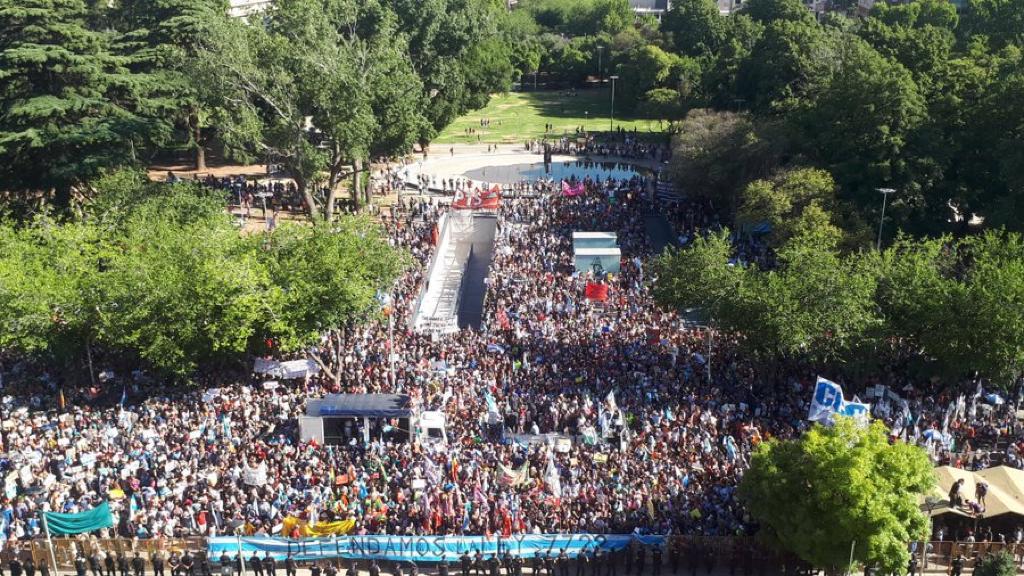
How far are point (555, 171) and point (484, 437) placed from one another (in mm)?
41312

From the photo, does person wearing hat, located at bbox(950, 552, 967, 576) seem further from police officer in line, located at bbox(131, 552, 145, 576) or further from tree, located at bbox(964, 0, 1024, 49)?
tree, located at bbox(964, 0, 1024, 49)

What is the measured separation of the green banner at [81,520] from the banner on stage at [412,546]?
269cm

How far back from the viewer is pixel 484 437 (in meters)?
27.6

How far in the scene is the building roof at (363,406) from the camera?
89.6 feet

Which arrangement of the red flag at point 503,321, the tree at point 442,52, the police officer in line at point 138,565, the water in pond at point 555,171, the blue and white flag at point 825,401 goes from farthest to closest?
1. the tree at point 442,52
2. the water in pond at point 555,171
3. the red flag at point 503,321
4. the blue and white flag at point 825,401
5. the police officer in line at point 138,565

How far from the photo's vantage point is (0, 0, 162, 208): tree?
44.1 metres

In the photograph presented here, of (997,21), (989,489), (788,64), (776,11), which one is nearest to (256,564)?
(989,489)

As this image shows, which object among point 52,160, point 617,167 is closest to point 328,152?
point 52,160

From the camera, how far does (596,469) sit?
2514 cm

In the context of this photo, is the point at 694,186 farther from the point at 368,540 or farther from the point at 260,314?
the point at 368,540

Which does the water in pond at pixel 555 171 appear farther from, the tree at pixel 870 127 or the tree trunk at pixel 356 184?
the tree at pixel 870 127

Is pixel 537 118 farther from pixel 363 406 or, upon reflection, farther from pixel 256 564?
pixel 256 564

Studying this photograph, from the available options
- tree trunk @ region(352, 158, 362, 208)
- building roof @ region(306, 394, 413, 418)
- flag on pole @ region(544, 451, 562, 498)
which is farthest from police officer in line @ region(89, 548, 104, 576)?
tree trunk @ region(352, 158, 362, 208)

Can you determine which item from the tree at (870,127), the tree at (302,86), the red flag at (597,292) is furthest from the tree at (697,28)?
the red flag at (597,292)
